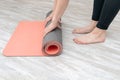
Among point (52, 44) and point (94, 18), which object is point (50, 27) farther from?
point (94, 18)

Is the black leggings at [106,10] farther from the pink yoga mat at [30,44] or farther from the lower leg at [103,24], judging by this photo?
the pink yoga mat at [30,44]

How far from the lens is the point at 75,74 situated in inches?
59.3

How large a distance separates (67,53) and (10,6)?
1269 mm

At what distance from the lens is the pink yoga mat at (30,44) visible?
1.69 metres

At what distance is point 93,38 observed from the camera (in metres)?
1.86

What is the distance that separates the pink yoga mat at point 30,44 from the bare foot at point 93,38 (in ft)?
0.78

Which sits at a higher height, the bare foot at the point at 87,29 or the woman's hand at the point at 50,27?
the woman's hand at the point at 50,27

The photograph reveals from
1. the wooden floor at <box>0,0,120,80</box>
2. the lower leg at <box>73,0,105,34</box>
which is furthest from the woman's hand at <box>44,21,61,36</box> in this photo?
the lower leg at <box>73,0,105,34</box>

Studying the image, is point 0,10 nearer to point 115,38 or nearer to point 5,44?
point 5,44

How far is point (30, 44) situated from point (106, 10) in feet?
2.11

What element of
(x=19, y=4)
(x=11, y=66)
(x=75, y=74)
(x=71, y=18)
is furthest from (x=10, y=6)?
(x=75, y=74)

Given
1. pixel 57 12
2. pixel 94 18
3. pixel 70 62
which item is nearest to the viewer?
pixel 70 62

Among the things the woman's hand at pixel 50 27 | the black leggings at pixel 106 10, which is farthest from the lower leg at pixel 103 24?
the woman's hand at pixel 50 27

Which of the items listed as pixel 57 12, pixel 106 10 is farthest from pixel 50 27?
pixel 106 10
